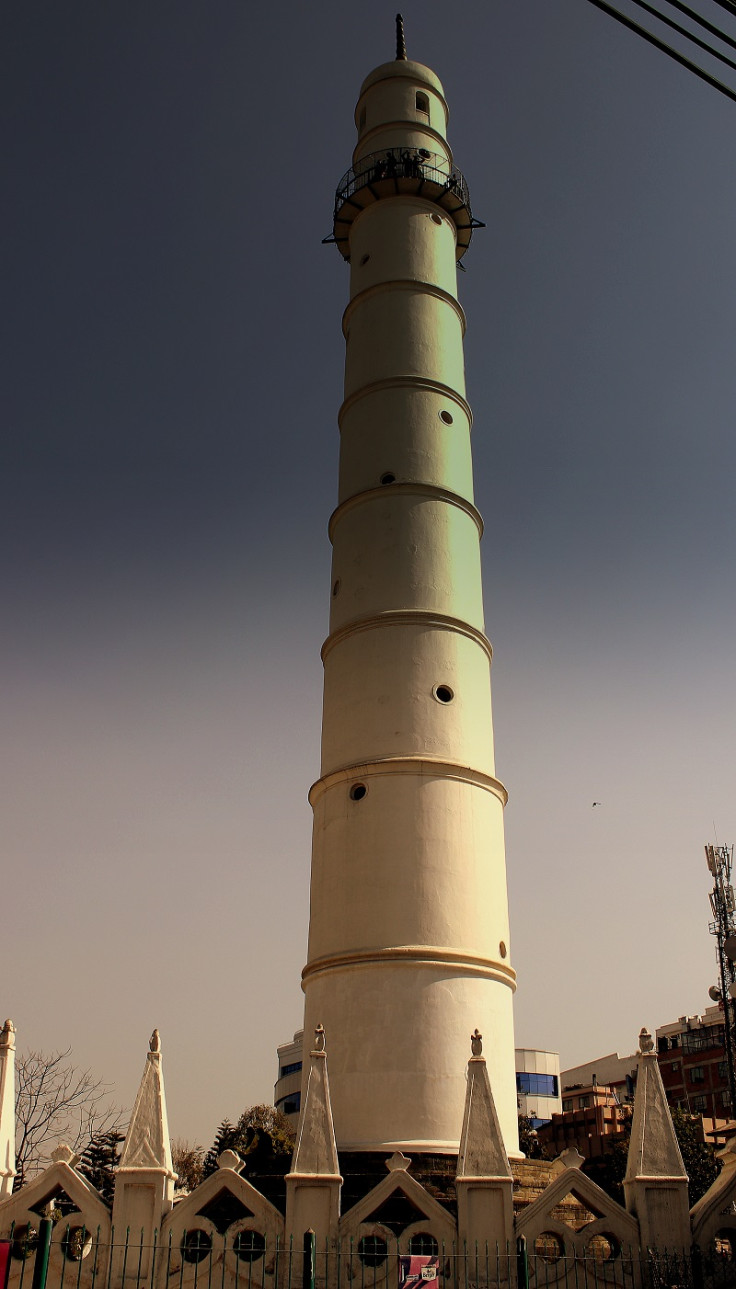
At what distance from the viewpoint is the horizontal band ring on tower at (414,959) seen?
1898 cm

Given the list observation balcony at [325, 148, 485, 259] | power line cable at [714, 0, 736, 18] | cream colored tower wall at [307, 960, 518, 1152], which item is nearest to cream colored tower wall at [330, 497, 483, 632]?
cream colored tower wall at [307, 960, 518, 1152]

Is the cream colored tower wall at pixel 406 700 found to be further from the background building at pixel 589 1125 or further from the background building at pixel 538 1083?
the background building at pixel 538 1083

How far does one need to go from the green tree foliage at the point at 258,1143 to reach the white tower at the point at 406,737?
2508mm

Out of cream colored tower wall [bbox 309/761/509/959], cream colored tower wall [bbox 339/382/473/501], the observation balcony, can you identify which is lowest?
cream colored tower wall [bbox 309/761/509/959]

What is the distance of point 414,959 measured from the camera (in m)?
19.0

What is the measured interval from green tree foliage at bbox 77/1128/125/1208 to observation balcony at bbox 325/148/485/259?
2711 cm

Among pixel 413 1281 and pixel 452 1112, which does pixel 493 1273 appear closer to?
pixel 413 1281

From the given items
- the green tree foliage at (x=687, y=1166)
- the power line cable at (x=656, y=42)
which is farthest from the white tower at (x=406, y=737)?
the green tree foliage at (x=687, y=1166)

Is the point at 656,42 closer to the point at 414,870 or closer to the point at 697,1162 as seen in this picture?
the point at 414,870

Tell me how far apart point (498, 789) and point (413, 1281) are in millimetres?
9752

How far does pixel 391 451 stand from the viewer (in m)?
23.9

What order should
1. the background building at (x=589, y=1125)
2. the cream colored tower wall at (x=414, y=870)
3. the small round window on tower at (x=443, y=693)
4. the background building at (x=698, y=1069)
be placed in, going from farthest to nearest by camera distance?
the background building at (x=698, y=1069) < the background building at (x=589, y=1125) < the small round window on tower at (x=443, y=693) < the cream colored tower wall at (x=414, y=870)

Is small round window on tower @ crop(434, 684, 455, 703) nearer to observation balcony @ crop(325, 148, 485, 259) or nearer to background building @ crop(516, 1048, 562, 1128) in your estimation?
observation balcony @ crop(325, 148, 485, 259)

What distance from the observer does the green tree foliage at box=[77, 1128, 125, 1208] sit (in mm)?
31797
